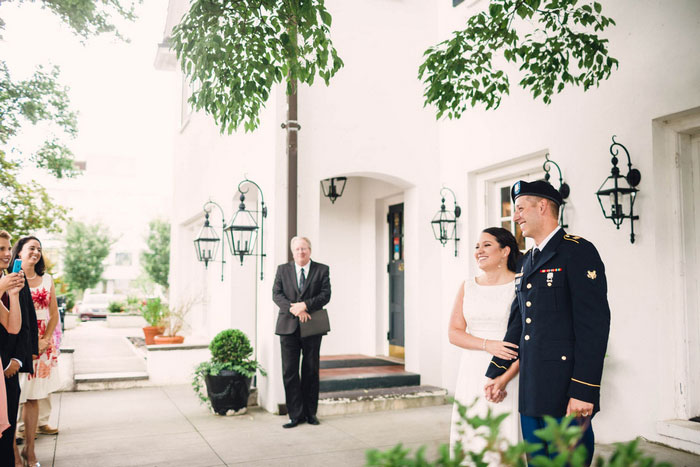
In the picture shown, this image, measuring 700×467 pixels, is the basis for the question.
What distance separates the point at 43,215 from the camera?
958 centimetres

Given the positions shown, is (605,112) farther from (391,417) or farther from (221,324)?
(221,324)

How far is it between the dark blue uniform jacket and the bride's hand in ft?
0.42

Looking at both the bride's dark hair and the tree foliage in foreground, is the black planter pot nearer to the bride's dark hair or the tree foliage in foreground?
the tree foliage in foreground

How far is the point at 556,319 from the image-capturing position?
268 cm

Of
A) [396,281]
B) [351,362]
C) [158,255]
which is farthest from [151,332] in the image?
[158,255]

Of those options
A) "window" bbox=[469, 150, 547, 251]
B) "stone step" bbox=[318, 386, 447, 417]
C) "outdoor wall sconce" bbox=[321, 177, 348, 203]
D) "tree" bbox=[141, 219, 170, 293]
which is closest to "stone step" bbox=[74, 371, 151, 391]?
"stone step" bbox=[318, 386, 447, 417]

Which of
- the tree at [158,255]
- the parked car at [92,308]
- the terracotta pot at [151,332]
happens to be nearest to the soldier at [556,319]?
the terracotta pot at [151,332]

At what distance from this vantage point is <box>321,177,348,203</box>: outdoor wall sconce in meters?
8.70

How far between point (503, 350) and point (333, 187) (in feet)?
19.4

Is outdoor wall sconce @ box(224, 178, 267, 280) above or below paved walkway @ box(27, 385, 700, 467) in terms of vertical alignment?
above

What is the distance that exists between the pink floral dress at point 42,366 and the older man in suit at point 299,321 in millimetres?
2169

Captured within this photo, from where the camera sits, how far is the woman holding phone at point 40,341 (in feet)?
15.0

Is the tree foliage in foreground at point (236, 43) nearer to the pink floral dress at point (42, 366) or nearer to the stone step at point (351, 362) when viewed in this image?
the pink floral dress at point (42, 366)

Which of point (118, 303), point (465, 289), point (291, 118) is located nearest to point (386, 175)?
point (291, 118)
